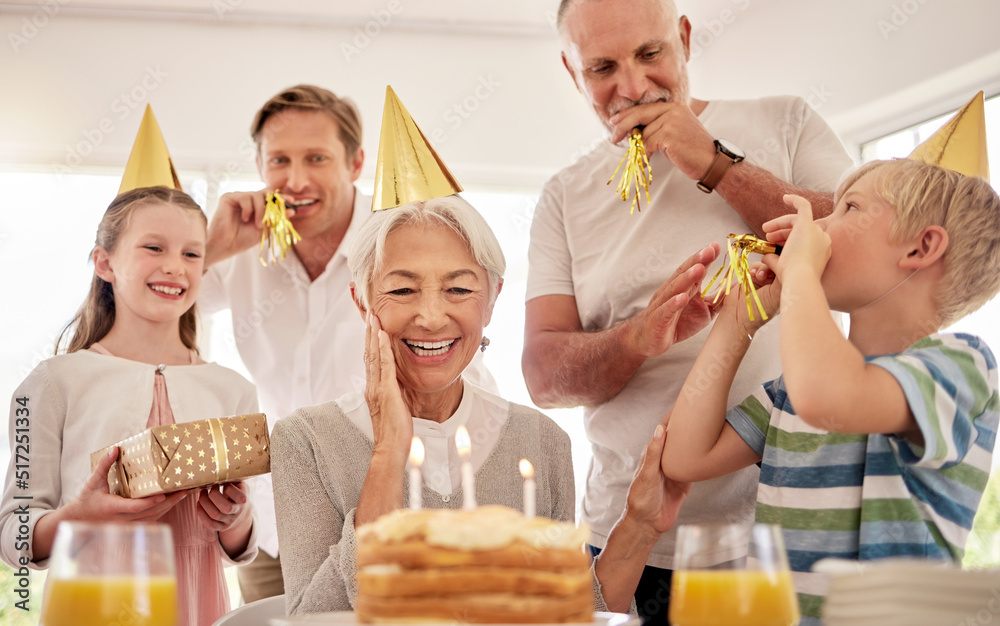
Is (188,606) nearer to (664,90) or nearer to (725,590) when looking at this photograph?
(725,590)

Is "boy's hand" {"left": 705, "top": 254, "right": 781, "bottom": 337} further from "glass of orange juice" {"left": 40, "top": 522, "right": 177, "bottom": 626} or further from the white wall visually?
the white wall

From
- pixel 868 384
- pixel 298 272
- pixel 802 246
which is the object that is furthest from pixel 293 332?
pixel 868 384

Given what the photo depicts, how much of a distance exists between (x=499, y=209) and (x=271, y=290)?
8.47ft

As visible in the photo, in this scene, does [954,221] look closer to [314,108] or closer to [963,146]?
[963,146]

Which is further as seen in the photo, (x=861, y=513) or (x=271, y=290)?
(x=271, y=290)

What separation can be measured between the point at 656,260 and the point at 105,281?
1588 mm

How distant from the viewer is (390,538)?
102cm

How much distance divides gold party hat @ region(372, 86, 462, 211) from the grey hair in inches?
1.4

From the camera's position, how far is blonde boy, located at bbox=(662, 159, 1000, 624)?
4.61ft

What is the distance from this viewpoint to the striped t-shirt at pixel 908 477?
4.61 feet

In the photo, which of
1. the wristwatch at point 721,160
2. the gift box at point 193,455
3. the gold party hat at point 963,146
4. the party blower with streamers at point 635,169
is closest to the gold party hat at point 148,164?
the gift box at point 193,455

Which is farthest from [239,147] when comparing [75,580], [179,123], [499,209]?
[75,580]

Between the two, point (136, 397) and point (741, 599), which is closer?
point (741, 599)

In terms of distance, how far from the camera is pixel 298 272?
3.07 meters
